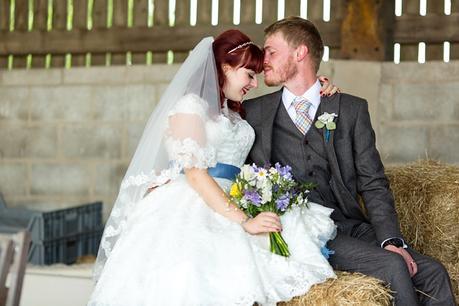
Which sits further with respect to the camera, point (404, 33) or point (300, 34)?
point (404, 33)

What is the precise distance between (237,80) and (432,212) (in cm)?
99

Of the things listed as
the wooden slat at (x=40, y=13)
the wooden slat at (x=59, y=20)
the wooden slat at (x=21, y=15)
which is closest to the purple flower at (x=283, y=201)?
the wooden slat at (x=59, y=20)

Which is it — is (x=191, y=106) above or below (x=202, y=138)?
above

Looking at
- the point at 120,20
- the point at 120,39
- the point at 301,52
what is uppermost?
the point at 120,20

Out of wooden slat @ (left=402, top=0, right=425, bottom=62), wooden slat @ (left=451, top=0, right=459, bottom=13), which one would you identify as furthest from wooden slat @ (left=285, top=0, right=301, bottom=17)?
wooden slat @ (left=451, top=0, right=459, bottom=13)

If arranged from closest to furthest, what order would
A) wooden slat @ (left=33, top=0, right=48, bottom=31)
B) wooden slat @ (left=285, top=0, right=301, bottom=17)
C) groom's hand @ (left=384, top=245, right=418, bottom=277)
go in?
groom's hand @ (left=384, top=245, right=418, bottom=277) < wooden slat @ (left=285, top=0, right=301, bottom=17) < wooden slat @ (left=33, top=0, right=48, bottom=31)

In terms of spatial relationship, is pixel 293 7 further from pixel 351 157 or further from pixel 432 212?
pixel 351 157

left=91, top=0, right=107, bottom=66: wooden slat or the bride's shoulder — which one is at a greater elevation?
left=91, top=0, right=107, bottom=66: wooden slat

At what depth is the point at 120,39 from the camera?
21.5ft

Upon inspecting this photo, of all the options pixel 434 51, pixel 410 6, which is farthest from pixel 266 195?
pixel 410 6

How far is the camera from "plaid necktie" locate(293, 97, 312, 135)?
3314mm

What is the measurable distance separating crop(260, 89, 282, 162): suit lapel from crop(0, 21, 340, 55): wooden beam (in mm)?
2735

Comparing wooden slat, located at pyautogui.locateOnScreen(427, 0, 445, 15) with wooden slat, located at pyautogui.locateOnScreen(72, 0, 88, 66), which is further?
wooden slat, located at pyautogui.locateOnScreen(72, 0, 88, 66)

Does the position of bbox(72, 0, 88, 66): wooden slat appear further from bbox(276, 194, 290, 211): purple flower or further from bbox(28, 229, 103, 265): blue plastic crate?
bbox(276, 194, 290, 211): purple flower
